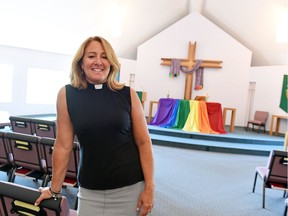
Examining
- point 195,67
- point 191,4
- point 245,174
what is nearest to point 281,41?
point 195,67

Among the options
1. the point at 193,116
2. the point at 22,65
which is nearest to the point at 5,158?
the point at 193,116

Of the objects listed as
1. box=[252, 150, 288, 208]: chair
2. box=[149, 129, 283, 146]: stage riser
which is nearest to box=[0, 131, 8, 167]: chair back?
box=[252, 150, 288, 208]: chair

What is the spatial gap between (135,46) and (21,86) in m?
4.04

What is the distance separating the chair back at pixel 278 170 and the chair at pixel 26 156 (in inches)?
88.7

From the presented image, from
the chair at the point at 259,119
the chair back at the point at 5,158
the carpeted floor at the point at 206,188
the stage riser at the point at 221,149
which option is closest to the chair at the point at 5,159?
the chair back at the point at 5,158

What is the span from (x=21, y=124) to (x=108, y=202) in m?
2.57

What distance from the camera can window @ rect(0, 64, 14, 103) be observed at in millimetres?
6570

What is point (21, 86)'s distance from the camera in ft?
22.7

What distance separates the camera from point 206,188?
303 centimetres

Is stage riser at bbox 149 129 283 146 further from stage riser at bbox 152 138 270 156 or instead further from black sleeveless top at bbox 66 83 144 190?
black sleeveless top at bbox 66 83 144 190

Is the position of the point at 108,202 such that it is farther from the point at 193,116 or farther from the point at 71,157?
the point at 193,116

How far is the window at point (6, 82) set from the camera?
6.57 metres

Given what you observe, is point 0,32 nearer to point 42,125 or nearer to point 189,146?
point 42,125

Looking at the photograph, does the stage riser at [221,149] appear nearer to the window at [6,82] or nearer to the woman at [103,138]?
the woman at [103,138]
